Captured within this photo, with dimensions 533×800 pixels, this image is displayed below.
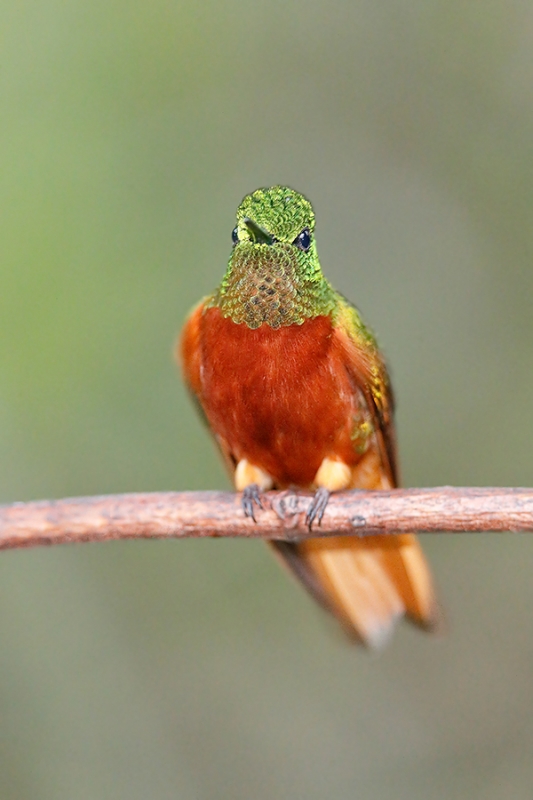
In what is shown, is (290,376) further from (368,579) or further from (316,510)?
(368,579)

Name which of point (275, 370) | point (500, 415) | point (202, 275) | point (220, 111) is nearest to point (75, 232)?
point (202, 275)

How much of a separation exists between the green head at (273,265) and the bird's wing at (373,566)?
0.35 metres

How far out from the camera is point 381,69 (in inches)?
247

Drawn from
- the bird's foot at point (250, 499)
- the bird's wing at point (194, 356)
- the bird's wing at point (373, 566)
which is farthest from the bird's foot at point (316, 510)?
the bird's wing at point (194, 356)

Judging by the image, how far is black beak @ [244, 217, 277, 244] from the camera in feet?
10.8

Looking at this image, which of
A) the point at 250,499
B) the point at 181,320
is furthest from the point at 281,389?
the point at 181,320

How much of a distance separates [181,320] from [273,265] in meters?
2.52

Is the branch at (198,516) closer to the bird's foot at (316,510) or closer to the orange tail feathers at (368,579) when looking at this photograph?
the bird's foot at (316,510)

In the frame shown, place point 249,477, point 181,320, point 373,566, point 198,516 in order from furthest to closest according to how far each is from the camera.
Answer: point 181,320
point 373,566
point 249,477
point 198,516

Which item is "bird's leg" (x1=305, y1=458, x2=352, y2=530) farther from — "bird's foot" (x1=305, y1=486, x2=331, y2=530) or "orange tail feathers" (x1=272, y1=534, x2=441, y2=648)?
"orange tail feathers" (x1=272, y1=534, x2=441, y2=648)

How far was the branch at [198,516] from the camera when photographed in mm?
3174

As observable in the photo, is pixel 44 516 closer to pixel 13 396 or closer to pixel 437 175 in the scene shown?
pixel 13 396

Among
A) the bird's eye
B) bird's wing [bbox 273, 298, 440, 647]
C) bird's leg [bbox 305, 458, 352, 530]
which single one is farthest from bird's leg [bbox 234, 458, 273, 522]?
the bird's eye

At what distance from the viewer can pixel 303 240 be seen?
11.4ft
